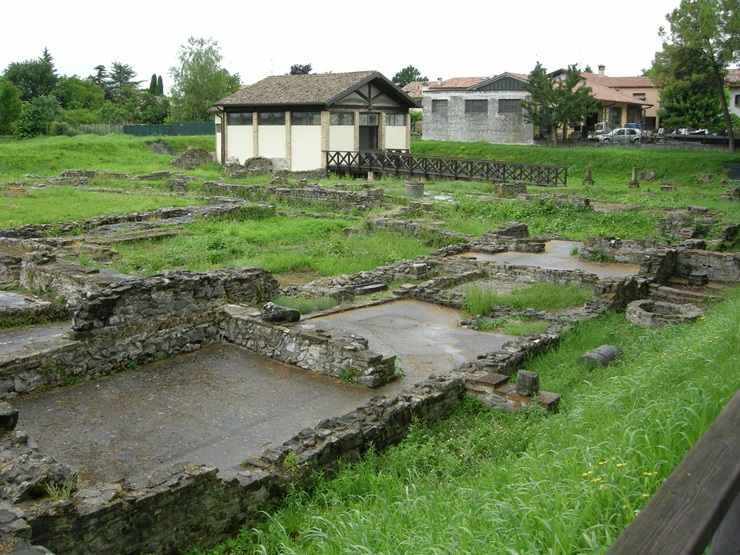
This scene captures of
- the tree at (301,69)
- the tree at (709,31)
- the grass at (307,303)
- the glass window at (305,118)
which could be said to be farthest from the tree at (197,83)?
the grass at (307,303)

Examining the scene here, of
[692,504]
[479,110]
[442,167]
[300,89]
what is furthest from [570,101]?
[692,504]

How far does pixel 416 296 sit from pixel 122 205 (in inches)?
644

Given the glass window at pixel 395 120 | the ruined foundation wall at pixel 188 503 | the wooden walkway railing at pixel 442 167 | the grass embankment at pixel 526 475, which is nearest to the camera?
the grass embankment at pixel 526 475

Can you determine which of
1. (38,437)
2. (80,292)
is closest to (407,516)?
(38,437)

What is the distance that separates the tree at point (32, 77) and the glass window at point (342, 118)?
138ft

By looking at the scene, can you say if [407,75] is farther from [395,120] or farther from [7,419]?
[7,419]

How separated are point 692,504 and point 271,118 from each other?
43984 millimetres

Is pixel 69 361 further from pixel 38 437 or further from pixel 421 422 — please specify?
pixel 421 422

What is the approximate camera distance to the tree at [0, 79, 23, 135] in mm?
52625

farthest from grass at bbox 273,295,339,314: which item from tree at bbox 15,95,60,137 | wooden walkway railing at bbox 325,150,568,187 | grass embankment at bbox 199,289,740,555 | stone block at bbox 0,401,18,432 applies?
tree at bbox 15,95,60,137

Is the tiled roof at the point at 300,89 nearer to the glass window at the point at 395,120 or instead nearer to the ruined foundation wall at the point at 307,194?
the glass window at the point at 395,120

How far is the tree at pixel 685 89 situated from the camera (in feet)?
139

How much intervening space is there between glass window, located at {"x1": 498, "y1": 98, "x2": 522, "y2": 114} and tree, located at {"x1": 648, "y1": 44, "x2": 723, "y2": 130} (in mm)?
10109

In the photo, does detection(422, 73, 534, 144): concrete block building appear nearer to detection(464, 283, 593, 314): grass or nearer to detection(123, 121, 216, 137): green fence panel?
detection(123, 121, 216, 137): green fence panel
